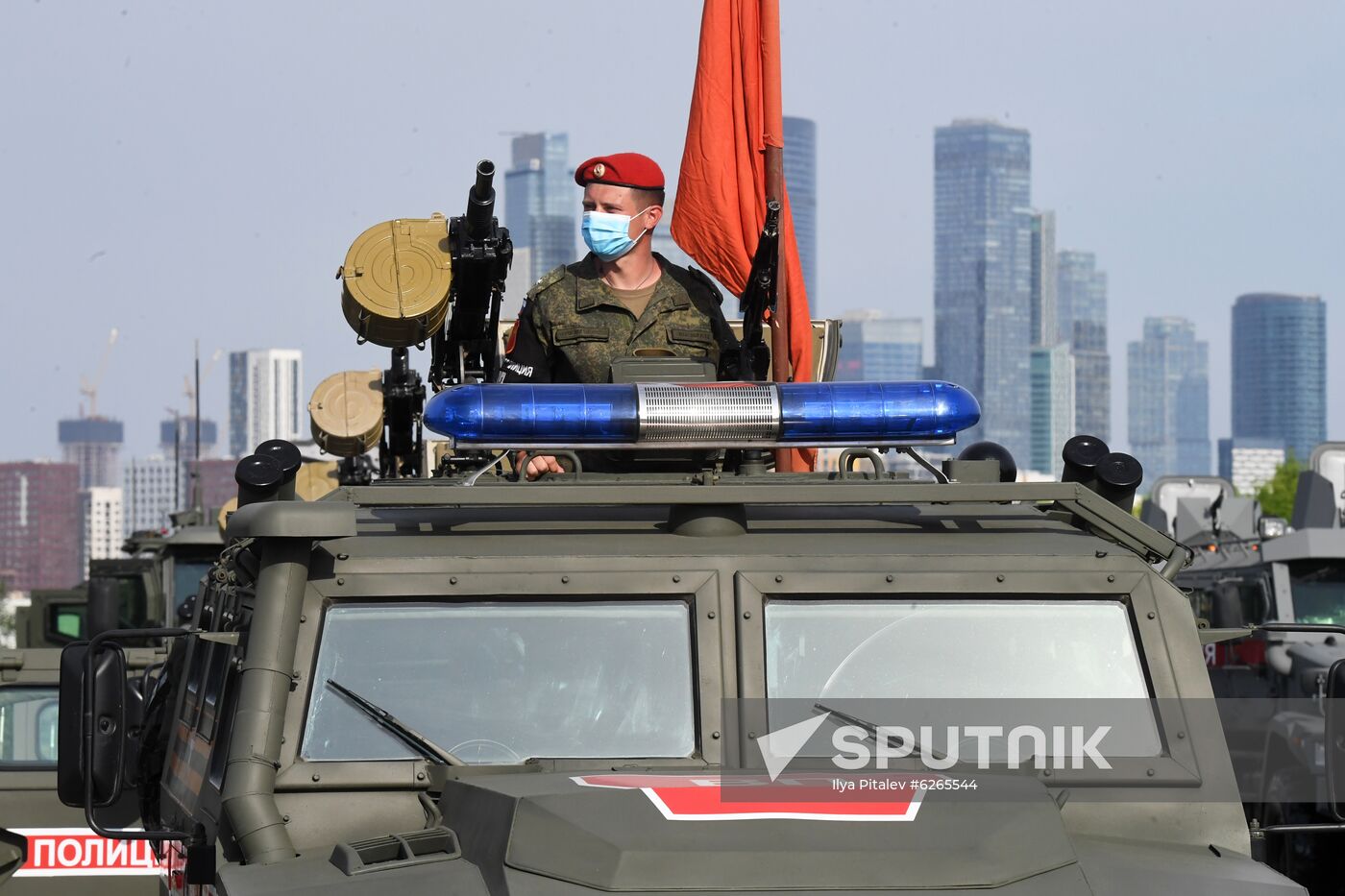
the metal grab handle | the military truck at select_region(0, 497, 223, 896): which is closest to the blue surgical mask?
Answer: the metal grab handle

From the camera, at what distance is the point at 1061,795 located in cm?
493

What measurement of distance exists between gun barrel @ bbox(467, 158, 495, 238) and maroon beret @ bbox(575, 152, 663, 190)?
30 centimetres

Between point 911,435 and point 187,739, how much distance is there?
215 cm

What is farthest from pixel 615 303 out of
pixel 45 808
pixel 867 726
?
pixel 45 808

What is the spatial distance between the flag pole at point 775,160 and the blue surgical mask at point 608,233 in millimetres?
497

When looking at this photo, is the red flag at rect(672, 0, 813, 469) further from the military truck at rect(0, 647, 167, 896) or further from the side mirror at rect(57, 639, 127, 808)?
the side mirror at rect(57, 639, 127, 808)

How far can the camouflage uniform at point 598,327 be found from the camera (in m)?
7.21

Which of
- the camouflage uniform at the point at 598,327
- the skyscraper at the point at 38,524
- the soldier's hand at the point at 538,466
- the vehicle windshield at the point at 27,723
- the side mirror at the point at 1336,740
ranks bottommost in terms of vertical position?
the skyscraper at the point at 38,524

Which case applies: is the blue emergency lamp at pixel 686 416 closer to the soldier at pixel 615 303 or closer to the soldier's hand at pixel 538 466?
the soldier's hand at pixel 538 466

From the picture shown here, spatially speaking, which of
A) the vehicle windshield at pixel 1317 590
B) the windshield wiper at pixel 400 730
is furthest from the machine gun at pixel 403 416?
the vehicle windshield at pixel 1317 590

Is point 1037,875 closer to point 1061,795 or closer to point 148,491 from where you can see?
point 1061,795

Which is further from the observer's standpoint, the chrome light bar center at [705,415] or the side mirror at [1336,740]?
the chrome light bar center at [705,415]

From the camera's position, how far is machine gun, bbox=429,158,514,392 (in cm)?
734

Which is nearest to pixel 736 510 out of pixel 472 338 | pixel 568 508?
pixel 568 508
